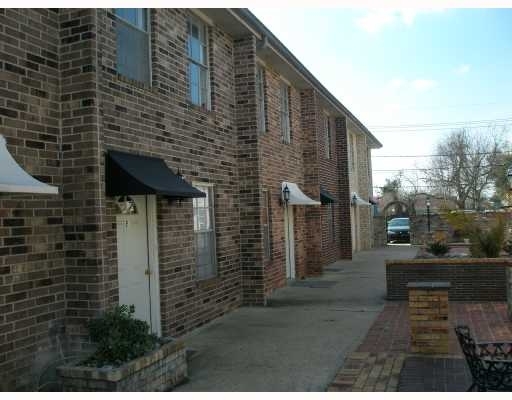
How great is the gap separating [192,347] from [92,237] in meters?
2.37

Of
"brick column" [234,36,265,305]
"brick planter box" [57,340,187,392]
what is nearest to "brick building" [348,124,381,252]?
"brick column" [234,36,265,305]

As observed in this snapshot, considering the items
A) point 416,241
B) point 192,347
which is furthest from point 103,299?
point 416,241

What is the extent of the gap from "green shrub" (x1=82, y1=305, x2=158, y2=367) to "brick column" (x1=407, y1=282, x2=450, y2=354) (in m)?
3.23

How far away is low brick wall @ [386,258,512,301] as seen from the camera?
10406 mm

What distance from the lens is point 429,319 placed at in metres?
6.68

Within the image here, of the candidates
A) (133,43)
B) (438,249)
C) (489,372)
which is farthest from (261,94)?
(489,372)

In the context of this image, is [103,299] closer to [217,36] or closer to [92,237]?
[92,237]

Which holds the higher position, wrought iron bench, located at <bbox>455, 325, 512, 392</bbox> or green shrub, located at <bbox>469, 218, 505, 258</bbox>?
green shrub, located at <bbox>469, 218, 505, 258</bbox>

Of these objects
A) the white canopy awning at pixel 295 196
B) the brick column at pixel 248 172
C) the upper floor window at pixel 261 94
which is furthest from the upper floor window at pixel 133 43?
the white canopy awning at pixel 295 196

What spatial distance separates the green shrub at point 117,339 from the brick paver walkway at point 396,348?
2.00 meters

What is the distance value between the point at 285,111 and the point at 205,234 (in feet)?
20.1

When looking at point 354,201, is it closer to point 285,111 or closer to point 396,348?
point 285,111

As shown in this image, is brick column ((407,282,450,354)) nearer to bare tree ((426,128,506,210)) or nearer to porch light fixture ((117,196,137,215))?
porch light fixture ((117,196,137,215))

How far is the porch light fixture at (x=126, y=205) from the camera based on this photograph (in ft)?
22.9
